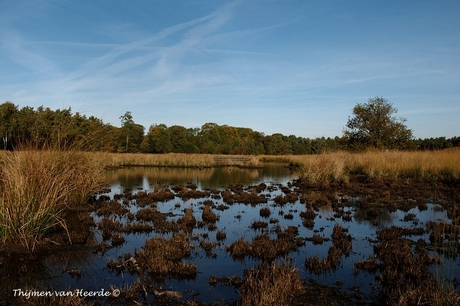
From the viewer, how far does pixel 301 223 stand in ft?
33.5

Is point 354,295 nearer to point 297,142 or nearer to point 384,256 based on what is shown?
point 384,256

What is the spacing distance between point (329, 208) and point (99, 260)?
9.40 metres

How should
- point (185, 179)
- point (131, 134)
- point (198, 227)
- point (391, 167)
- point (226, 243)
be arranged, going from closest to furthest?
point (226, 243) → point (198, 227) → point (391, 167) → point (185, 179) → point (131, 134)

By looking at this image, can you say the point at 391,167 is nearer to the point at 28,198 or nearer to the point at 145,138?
the point at 28,198

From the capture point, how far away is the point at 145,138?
80688mm

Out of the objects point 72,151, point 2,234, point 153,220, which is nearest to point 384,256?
point 153,220

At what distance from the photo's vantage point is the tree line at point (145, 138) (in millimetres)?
10273

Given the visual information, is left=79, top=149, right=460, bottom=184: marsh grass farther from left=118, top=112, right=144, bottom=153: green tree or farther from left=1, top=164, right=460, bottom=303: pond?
left=118, top=112, right=144, bottom=153: green tree

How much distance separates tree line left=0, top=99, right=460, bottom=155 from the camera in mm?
10273

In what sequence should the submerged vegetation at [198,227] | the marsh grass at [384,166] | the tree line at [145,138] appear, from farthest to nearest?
the marsh grass at [384,166] → the tree line at [145,138] → the submerged vegetation at [198,227]

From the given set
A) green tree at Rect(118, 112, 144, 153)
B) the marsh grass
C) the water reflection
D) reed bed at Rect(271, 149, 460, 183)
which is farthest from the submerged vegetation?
green tree at Rect(118, 112, 144, 153)

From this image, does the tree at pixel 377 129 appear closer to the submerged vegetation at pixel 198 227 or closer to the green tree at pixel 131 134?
the submerged vegetation at pixel 198 227

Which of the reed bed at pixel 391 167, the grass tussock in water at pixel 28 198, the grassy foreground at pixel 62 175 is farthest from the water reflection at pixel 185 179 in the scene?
the grass tussock in water at pixel 28 198

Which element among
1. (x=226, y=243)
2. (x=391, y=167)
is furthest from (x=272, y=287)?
(x=391, y=167)
